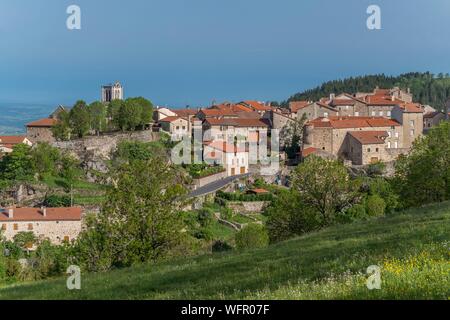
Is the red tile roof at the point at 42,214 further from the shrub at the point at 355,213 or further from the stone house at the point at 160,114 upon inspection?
the stone house at the point at 160,114

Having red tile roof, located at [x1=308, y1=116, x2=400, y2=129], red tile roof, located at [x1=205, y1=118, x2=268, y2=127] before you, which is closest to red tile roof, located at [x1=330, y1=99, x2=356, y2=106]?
red tile roof, located at [x1=308, y1=116, x2=400, y2=129]

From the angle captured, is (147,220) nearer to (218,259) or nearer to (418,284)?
(218,259)

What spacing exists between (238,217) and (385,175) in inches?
742

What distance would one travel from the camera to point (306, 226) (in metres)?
30.0

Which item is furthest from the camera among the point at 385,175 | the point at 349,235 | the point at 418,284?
the point at 385,175

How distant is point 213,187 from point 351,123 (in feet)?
69.1

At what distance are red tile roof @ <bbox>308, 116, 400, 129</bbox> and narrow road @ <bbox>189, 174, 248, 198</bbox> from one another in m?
12.2

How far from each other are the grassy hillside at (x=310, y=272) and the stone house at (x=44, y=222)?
30538mm

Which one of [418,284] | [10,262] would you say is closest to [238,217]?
[10,262]

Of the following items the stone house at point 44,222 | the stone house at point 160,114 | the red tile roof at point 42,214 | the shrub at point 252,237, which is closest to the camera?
the shrub at point 252,237

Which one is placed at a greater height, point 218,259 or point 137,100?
point 137,100

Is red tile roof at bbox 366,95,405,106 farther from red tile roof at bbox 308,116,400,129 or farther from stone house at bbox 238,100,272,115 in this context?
stone house at bbox 238,100,272,115

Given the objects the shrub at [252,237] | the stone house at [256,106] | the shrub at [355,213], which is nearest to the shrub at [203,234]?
the shrub at [355,213]

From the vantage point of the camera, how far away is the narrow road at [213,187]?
5588cm
